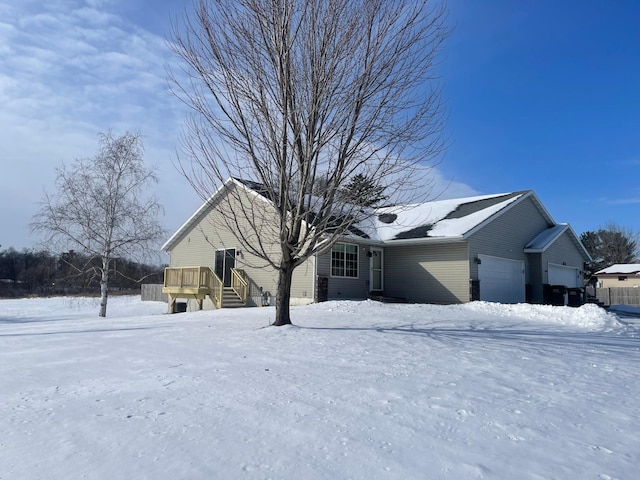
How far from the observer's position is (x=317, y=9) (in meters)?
8.86

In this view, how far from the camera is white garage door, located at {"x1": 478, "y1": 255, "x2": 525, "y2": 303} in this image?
1784 centimetres

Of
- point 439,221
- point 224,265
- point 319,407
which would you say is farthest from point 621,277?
point 319,407

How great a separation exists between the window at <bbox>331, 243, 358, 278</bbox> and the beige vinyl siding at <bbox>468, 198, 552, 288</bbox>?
4162 mm

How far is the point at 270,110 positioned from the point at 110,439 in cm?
695

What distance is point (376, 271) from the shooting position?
18.8m

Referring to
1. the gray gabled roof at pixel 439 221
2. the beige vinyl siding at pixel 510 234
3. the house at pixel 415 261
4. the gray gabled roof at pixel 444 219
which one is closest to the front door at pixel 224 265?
the house at pixel 415 261

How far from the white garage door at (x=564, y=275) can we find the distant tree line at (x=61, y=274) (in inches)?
695

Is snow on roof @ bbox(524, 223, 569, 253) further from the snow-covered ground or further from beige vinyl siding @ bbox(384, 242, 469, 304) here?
the snow-covered ground

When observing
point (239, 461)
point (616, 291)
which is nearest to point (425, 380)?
point (239, 461)

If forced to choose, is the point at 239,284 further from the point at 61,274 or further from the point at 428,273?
the point at 61,274

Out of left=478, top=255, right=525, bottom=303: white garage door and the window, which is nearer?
the window

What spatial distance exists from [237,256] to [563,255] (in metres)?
15.1

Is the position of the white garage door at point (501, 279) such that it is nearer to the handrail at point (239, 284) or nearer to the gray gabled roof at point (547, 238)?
the gray gabled roof at point (547, 238)

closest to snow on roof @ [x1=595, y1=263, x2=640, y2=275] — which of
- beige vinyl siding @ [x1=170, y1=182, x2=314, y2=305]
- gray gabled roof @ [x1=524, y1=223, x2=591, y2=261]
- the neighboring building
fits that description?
the neighboring building
